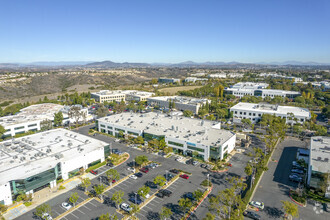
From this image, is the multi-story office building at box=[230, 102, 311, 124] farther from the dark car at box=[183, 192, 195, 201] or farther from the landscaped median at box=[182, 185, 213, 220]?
the dark car at box=[183, 192, 195, 201]

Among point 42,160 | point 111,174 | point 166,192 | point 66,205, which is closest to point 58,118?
point 42,160

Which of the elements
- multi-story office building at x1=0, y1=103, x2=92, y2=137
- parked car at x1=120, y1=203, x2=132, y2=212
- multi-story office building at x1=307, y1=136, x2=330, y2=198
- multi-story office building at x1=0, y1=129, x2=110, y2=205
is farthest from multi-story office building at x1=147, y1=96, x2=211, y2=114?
parked car at x1=120, y1=203, x2=132, y2=212

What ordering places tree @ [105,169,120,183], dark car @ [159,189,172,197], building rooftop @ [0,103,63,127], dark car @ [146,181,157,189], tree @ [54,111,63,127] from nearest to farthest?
dark car @ [159,189,172,197]
tree @ [105,169,120,183]
dark car @ [146,181,157,189]
building rooftop @ [0,103,63,127]
tree @ [54,111,63,127]

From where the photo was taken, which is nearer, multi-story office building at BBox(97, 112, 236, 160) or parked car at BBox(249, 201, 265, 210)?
parked car at BBox(249, 201, 265, 210)

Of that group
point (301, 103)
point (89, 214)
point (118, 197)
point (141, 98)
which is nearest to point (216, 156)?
point (118, 197)

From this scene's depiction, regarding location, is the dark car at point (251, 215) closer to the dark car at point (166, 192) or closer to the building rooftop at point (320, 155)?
the dark car at point (166, 192)

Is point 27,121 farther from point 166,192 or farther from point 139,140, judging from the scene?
point 166,192
